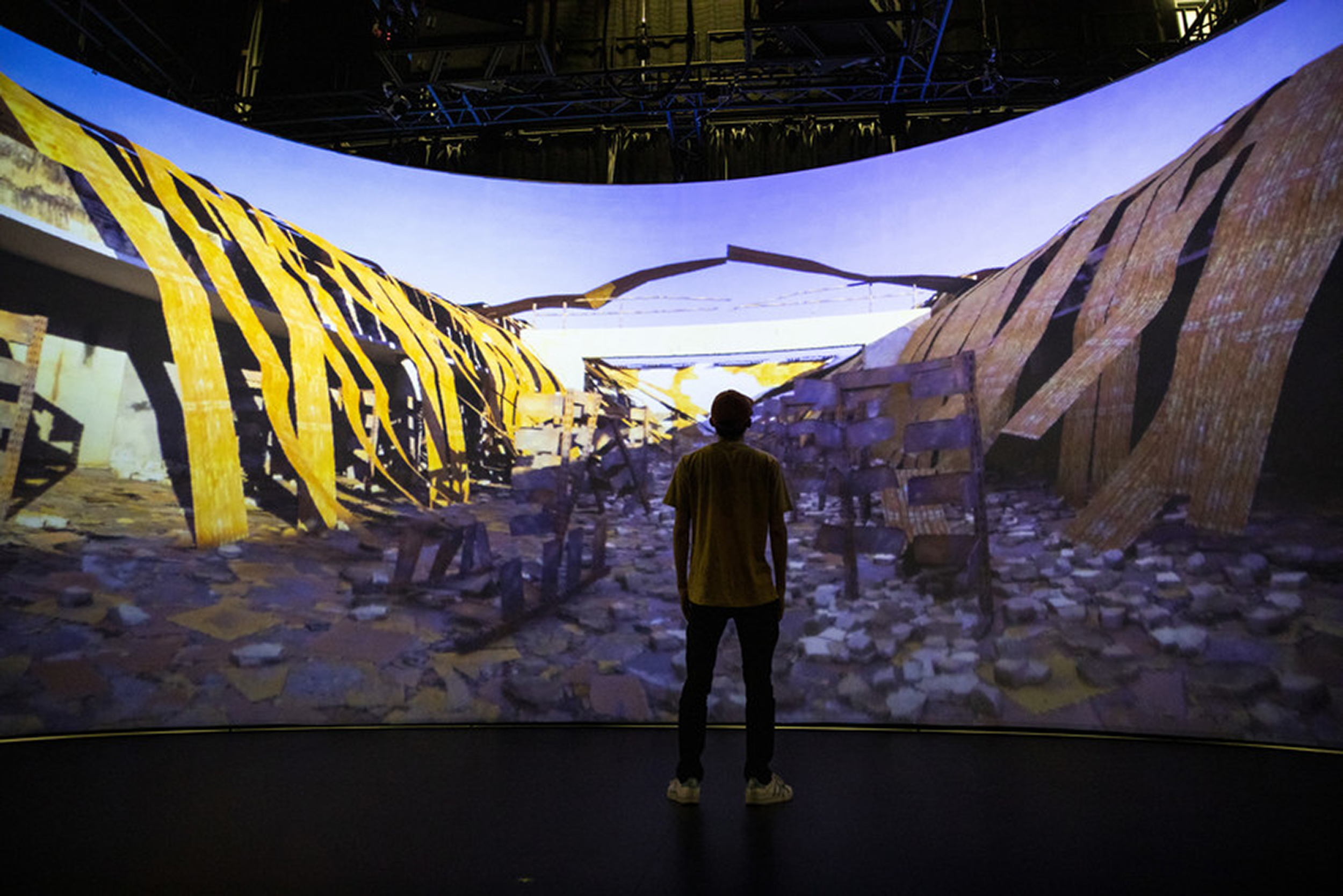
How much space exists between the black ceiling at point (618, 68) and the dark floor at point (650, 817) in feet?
10.6

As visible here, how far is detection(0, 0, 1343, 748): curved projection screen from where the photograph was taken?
2494mm

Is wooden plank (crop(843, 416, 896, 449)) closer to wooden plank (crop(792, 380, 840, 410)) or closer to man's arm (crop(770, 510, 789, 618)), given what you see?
wooden plank (crop(792, 380, 840, 410))

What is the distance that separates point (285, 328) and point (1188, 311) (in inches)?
149

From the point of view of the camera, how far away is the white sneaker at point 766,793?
Answer: 1.88 metres

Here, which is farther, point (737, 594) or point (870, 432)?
point (870, 432)

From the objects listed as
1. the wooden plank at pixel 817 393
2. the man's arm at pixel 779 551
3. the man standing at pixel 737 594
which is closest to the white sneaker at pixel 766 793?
the man standing at pixel 737 594

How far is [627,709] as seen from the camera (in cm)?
286

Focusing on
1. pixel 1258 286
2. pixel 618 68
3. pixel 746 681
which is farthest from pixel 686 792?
pixel 618 68

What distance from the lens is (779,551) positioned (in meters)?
1.98

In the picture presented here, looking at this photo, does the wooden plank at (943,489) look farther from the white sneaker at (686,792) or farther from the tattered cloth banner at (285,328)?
the tattered cloth banner at (285,328)

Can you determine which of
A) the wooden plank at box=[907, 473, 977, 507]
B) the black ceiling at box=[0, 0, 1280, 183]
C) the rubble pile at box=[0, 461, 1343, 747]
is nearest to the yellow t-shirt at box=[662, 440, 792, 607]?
the rubble pile at box=[0, 461, 1343, 747]

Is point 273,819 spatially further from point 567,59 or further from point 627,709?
point 567,59

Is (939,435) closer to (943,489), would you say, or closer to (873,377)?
(943,489)

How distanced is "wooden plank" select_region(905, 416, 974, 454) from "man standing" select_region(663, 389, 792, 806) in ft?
4.32
